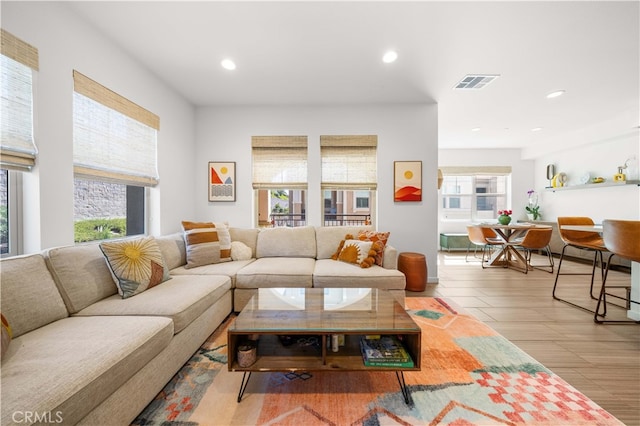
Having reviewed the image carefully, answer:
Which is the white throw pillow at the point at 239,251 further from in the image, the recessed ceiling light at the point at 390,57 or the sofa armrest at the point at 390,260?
the recessed ceiling light at the point at 390,57

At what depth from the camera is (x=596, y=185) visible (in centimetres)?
504

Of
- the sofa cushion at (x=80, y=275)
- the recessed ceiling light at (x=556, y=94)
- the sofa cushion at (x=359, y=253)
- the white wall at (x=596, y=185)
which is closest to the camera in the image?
the sofa cushion at (x=80, y=275)

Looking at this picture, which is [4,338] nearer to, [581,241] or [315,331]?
[315,331]

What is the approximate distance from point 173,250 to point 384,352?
2342mm

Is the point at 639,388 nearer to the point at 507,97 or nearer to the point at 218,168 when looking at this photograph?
the point at 507,97

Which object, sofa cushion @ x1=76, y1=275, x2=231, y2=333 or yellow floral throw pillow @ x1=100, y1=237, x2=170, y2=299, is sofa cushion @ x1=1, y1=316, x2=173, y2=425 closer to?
sofa cushion @ x1=76, y1=275, x2=231, y2=333

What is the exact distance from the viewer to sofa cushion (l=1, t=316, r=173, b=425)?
889 millimetres

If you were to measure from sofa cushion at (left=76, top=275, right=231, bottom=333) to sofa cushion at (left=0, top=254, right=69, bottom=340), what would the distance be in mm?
176

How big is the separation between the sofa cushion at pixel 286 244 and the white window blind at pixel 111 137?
150cm

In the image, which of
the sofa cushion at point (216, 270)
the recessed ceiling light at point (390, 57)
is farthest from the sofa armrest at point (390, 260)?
the recessed ceiling light at point (390, 57)

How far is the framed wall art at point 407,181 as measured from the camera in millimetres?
3771

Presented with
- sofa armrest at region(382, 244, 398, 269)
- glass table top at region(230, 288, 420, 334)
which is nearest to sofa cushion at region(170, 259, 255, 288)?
glass table top at region(230, 288, 420, 334)

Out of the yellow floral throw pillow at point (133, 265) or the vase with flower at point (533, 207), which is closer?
the yellow floral throw pillow at point (133, 265)

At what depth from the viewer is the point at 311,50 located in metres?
2.52
